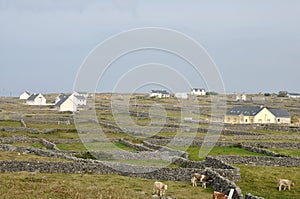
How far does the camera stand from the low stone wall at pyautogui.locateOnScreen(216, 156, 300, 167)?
33438mm

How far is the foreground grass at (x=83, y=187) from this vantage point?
19984mm

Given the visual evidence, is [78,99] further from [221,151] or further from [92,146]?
[221,151]

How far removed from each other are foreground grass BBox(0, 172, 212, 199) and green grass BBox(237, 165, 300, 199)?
2882 millimetres

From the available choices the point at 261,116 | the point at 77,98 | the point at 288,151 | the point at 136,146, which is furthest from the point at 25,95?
the point at 288,151

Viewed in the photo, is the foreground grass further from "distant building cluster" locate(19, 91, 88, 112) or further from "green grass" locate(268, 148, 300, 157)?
"distant building cluster" locate(19, 91, 88, 112)

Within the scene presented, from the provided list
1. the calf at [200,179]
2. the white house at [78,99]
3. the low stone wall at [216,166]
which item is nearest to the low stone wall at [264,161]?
the low stone wall at [216,166]

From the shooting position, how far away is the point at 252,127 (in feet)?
229

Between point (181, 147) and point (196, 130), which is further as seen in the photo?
point (196, 130)

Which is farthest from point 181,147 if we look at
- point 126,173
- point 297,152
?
point 126,173

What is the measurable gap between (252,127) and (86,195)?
53764 millimetres

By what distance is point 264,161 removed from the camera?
33.6m

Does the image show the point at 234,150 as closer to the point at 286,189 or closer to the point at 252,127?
the point at 286,189

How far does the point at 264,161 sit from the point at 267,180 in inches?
261

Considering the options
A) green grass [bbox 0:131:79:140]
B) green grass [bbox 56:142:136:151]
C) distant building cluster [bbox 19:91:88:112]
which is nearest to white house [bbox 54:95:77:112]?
distant building cluster [bbox 19:91:88:112]
